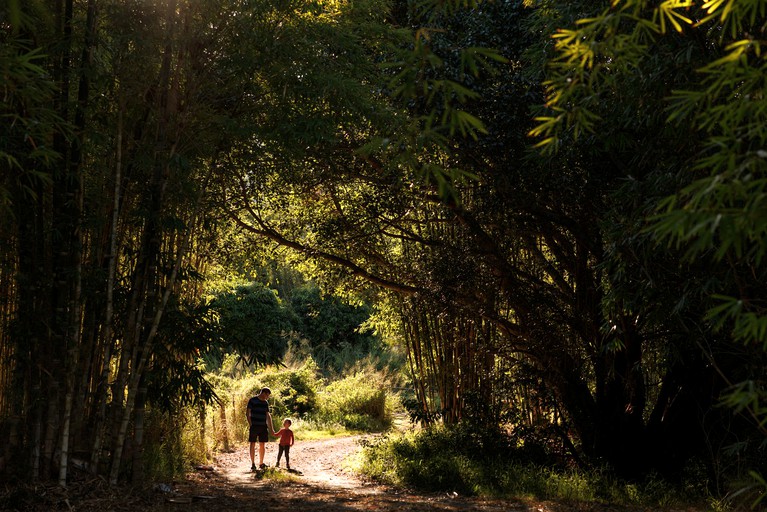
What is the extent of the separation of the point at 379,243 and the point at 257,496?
3.14 metres

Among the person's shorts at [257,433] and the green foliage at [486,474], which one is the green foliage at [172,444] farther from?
the green foliage at [486,474]

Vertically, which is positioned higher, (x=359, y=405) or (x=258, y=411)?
(x=359, y=405)

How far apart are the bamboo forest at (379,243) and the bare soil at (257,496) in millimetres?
39

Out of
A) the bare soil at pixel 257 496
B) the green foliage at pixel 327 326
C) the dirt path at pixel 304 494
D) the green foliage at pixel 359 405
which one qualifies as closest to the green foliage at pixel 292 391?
the green foliage at pixel 359 405

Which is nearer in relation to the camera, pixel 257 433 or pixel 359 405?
pixel 257 433

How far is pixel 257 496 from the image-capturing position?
5.53m

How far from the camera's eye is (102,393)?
5.19 meters

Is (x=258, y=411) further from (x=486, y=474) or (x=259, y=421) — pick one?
(x=486, y=474)

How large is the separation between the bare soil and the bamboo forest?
4 centimetres

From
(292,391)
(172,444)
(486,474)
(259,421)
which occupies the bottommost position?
(486,474)

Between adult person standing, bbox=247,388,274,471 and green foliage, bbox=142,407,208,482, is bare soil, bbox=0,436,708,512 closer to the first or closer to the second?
green foliage, bbox=142,407,208,482

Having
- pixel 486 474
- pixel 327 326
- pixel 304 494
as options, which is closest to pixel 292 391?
pixel 327 326

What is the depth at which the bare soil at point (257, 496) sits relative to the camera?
4383 millimetres

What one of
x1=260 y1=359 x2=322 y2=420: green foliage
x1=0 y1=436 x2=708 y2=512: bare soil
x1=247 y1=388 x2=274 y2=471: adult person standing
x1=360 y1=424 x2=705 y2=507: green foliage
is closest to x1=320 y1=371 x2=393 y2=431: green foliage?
x1=260 y1=359 x2=322 y2=420: green foliage
